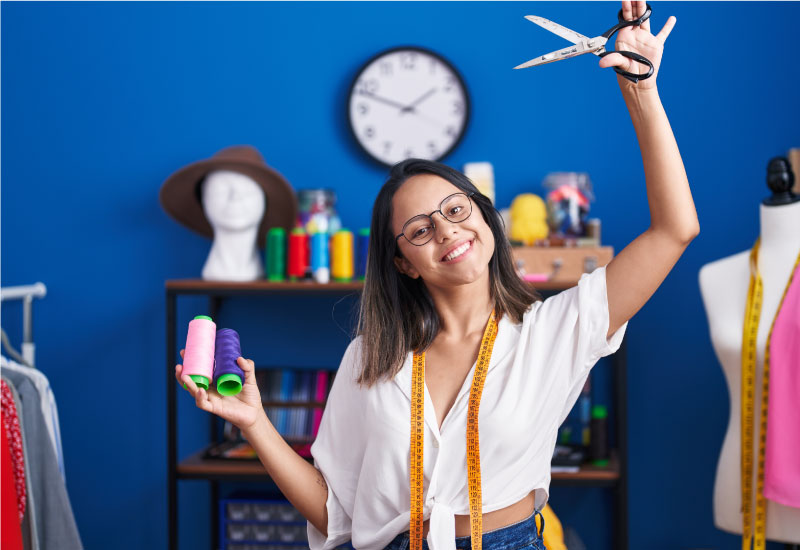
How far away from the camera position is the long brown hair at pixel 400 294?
171 centimetres

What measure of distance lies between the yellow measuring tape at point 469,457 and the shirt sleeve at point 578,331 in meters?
0.15

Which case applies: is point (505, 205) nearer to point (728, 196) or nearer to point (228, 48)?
point (728, 196)

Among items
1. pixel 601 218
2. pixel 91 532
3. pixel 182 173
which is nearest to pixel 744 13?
pixel 601 218

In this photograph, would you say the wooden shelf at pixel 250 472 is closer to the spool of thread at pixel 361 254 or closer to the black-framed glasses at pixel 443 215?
the spool of thread at pixel 361 254

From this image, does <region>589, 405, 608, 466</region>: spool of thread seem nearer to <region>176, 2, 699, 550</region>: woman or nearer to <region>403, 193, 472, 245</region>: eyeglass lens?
<region>176, 2, 699, 550</region>: woman

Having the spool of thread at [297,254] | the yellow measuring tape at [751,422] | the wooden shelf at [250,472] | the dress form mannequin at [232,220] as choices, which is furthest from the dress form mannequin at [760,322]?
the dress form mannequin at [232,220]

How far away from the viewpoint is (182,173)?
305cm

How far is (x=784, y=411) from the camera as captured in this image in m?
2.29

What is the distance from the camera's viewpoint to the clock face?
10.7 ft

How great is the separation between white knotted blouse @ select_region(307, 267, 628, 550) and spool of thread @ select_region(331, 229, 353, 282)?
1.31 meters

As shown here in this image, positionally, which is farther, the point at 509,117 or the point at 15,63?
the point at 15,63

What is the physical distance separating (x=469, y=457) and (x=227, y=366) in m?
0.52

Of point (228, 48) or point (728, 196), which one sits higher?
point (228, 48)

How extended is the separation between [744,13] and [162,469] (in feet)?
10.4
